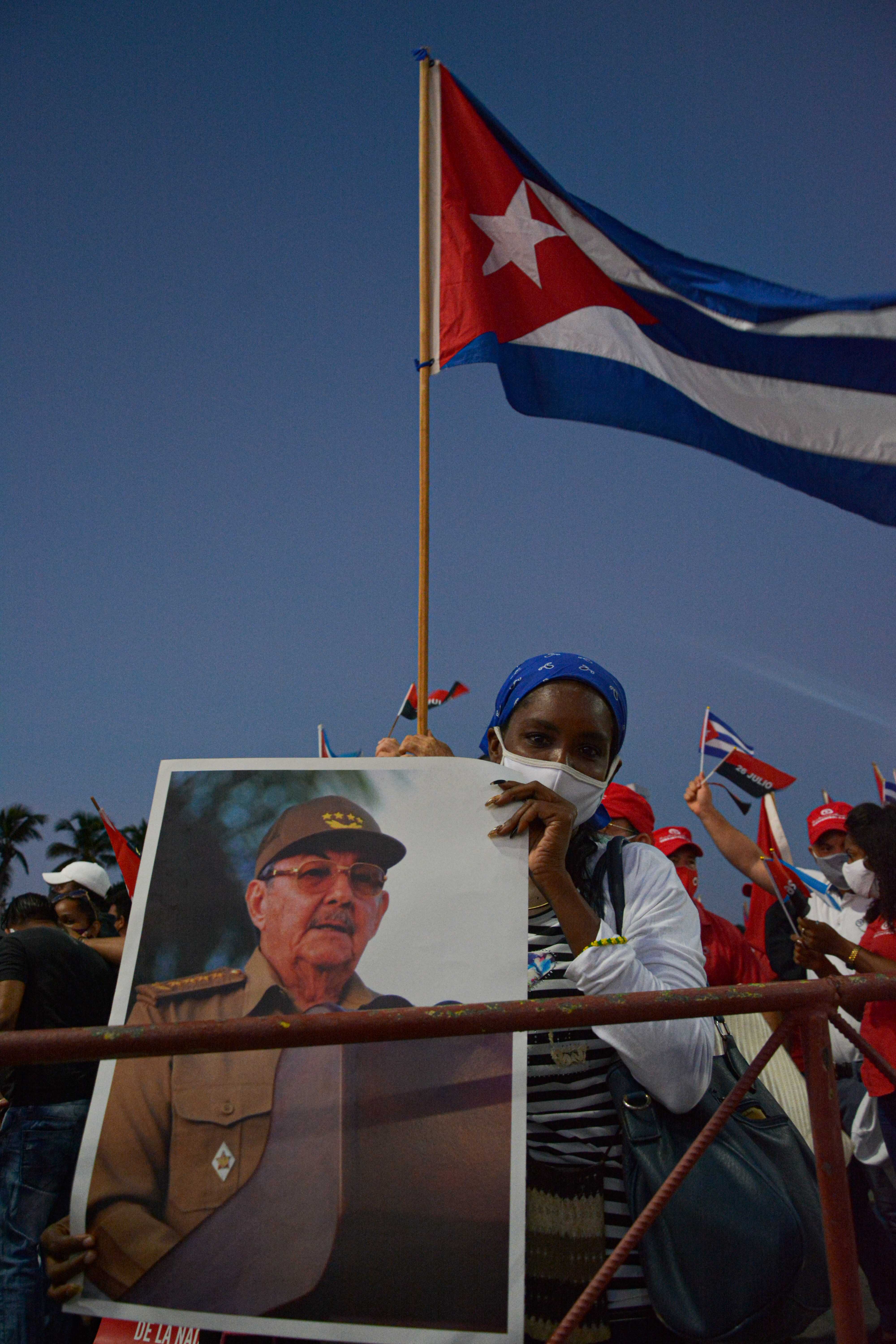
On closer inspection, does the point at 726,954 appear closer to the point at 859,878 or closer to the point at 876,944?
the point at 859,878

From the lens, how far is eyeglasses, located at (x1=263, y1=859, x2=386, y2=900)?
167 cm

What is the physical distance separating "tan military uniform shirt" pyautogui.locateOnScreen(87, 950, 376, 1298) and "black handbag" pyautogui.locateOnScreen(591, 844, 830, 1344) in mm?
564

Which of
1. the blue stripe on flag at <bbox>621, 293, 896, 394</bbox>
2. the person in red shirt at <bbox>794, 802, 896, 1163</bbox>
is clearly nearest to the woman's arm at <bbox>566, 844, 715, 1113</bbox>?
the person in red shirt at <bbox>794, 802, 896, 1163</bbox>

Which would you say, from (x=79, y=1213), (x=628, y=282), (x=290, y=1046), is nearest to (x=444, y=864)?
(x=290, y=1046)

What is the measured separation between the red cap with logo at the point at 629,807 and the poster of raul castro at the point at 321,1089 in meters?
2.48

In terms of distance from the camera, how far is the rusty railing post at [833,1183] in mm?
1334

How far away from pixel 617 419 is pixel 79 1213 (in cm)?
431

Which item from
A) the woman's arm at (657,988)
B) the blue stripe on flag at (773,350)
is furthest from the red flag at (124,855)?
the blue stripe on flag at (773,350)

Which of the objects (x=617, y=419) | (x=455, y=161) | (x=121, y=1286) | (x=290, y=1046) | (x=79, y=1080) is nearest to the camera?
(x=290, y=1046)

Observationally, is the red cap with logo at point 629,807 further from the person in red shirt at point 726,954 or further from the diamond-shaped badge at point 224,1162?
the diamond-shaped badge at point 224,1162

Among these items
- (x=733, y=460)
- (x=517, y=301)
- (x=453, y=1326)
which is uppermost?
(x=517, y=301)

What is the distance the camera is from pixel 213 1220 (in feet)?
4.69

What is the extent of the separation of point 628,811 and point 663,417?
83.6 inches

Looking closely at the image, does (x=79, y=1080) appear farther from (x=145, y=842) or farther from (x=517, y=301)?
→ (x=517, y=301)
